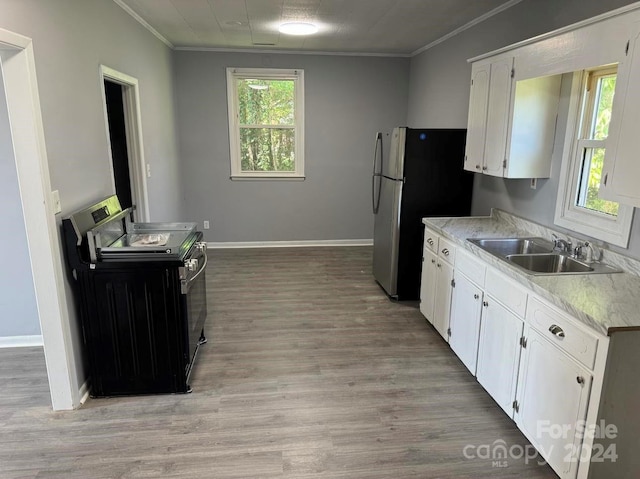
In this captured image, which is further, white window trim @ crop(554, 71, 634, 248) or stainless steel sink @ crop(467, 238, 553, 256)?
stainless steel sink @ crop(467, 238, 553, 256)

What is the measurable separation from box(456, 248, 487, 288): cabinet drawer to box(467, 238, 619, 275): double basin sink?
0.10 m

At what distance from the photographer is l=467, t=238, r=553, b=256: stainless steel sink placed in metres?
2.87

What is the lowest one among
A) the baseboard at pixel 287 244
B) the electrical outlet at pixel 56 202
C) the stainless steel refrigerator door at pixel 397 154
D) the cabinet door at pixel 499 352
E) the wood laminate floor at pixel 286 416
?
the wood laminate floor at pixel 286 416

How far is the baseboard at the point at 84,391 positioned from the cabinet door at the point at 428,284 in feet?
8.15

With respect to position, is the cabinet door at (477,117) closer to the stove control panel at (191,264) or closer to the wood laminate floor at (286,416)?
the wood laminate floor at (286,416)

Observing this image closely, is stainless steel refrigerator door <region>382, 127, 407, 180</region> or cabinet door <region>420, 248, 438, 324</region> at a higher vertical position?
stainless steel refrigerator door <region>382, 127, 407, 180</region>

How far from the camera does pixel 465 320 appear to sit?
2.87 meters

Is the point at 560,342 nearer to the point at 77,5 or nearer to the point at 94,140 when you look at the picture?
the point at 94,140

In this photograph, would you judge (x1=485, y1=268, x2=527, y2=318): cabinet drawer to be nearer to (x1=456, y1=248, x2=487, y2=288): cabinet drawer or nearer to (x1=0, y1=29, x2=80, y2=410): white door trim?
(x1=456, y1=248, x2=487, y2=288): cabinet drawer

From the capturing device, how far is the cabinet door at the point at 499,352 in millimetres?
2283

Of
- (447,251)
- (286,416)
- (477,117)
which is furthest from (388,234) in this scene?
(286,416)

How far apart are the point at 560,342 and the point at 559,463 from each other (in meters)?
0.54

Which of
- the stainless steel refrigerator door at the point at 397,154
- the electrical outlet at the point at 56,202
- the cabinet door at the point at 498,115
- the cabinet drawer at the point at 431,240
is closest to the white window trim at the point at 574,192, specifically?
the cabinet door at the point at 498,115

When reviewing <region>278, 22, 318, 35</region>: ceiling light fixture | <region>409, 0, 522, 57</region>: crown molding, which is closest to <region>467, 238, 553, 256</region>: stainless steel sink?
<region>409, 0, 522, 57</region>: crown molding
